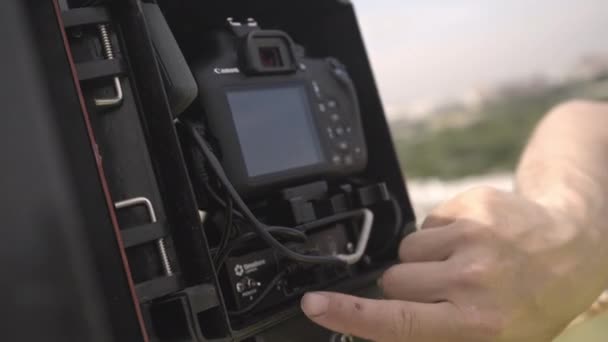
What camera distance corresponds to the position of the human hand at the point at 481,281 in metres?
0.58

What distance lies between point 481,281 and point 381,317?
0.13 m

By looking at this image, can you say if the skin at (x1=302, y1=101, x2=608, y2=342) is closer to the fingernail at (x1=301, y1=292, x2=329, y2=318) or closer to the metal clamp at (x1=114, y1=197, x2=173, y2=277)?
the fingernail at (x1=301, y1=292, x2=329, y2=318)

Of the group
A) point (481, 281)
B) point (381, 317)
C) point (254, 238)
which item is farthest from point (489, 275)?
point (254, 238)

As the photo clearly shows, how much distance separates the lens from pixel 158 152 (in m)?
0.56

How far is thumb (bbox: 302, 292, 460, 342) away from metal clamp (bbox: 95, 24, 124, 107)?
9.5 inches

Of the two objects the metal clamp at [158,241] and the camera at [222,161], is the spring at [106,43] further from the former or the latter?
the metal clamp at [158,241]

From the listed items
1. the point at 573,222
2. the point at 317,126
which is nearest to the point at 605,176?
the point at 573,222

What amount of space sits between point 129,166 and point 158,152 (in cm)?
3

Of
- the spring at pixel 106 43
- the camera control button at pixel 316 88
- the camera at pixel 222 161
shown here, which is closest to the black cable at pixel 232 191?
the camera at pixel 222 161

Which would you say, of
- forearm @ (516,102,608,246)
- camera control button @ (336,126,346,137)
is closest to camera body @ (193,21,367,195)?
camera control button @ (336,126,346,137)

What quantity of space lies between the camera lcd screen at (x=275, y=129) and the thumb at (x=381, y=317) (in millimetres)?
170

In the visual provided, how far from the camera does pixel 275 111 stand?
71cm

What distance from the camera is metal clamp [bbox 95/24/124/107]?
1.78 ft

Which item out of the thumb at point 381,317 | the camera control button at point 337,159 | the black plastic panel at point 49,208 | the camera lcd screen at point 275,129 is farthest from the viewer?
the camera control button at point 337,159
